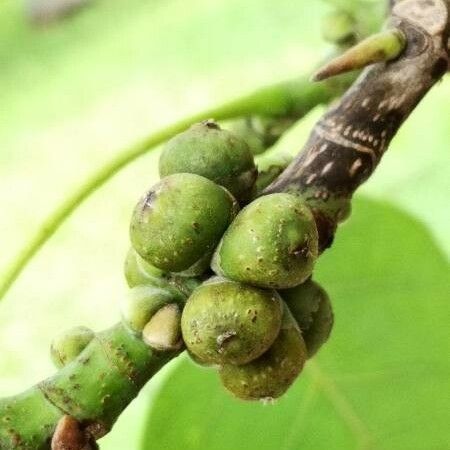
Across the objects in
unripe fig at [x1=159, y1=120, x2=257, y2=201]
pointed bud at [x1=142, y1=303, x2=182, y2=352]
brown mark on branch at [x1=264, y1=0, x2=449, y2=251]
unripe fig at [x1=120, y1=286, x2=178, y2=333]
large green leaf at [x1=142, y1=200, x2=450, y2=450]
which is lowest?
large green leaf at [x1=142, y1=200, x2=450, y2=450]

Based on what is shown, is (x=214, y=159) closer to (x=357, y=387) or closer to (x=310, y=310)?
(x=310, y=310)

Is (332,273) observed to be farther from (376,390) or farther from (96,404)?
(96,404)

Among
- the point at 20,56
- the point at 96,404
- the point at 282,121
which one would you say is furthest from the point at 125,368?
the point at 20,56

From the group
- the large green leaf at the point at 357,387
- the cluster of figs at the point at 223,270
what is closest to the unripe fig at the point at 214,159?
the cluster of figs at the point at 223,270

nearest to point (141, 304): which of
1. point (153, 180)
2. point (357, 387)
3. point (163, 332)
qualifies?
point (163, 332)

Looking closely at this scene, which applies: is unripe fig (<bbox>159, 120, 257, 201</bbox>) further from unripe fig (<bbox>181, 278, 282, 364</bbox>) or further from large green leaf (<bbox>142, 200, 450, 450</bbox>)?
large green leaf (<bbox>142, 200, 450, 450</bbox>)

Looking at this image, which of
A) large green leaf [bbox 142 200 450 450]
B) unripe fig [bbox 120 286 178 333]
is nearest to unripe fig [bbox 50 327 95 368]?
unripe fig [bbox 120 286 178 333]
